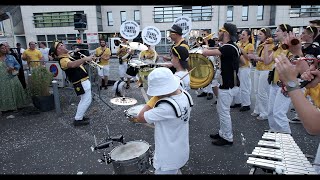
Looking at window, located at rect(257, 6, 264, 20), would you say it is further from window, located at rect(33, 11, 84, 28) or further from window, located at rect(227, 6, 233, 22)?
window, located at rect(33, 11, 84, 28)

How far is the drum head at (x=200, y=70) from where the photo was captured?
461cm

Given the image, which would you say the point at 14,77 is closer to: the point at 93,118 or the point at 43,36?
the point at 93,118

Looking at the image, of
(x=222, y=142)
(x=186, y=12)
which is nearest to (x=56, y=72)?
(x=222, y=142)

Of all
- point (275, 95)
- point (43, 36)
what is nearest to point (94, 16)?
point (43, 36)

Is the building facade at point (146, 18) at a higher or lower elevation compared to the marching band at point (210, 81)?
higher

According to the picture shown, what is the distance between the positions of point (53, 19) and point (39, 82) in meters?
28.1

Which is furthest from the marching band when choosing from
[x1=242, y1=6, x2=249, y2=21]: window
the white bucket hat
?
[x1=242, y1=6, x2=249, y2=21]: window

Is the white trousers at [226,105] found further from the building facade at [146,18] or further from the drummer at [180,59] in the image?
the building facade at [146,18]

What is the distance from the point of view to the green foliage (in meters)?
6.83

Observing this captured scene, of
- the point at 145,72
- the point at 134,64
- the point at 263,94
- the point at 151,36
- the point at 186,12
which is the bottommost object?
the point at 263,94

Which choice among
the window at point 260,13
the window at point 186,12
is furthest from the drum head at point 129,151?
the window at point 260,13

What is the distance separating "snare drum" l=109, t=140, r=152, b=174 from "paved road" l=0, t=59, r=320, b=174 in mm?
1173

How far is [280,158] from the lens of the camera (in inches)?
102

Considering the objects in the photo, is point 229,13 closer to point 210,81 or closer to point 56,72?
point 56,72
